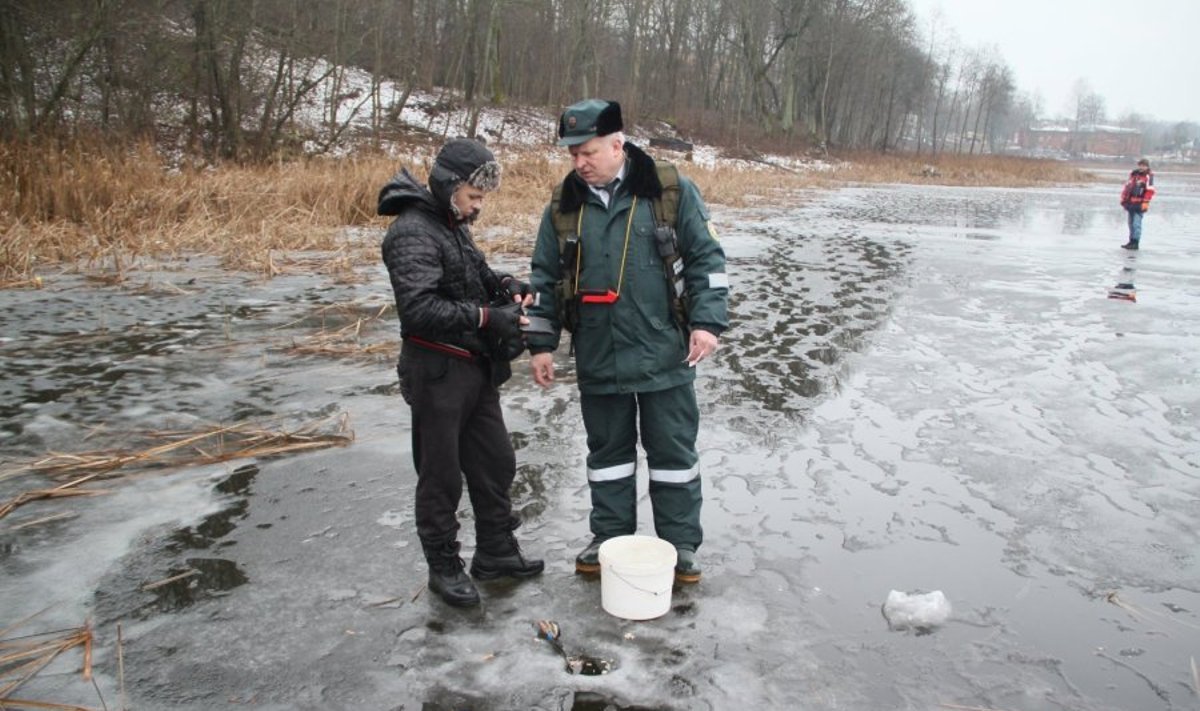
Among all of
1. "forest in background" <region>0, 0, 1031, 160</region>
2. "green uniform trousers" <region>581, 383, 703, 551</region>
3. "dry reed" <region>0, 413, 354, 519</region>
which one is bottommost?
"dry reed" <region>0, 413, 354, 519</region>

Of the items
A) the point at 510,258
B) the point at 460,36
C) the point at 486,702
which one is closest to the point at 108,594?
the point at 486,702

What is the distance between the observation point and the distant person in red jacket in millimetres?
15391

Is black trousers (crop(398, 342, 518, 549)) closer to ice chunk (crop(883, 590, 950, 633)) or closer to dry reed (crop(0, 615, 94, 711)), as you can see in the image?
dry reed (crop(0, 615, 94, 711))

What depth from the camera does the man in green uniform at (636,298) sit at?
11.1 feet

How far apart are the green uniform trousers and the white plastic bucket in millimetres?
325

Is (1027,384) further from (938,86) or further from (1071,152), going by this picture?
(1071,152)

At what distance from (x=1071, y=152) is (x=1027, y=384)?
500 ft

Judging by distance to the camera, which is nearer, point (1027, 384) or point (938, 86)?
point (1027, 384)

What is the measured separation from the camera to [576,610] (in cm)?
326

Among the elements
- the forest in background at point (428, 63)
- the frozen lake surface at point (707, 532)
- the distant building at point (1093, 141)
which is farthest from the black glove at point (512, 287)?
the distant building at point (1093, 141)

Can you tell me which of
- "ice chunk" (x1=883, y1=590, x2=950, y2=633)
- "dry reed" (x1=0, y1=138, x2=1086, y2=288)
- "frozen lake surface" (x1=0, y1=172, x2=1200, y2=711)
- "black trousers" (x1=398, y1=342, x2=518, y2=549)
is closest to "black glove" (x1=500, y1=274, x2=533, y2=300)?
"black trousers" (x1=398, y1=342, x2=518, y2=549)

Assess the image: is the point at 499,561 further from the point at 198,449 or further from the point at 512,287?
the point at 198,449

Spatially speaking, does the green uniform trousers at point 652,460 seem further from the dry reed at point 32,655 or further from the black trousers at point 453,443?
the dry reed at point 32,655

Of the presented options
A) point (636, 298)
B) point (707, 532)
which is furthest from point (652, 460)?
point (636, 298)
